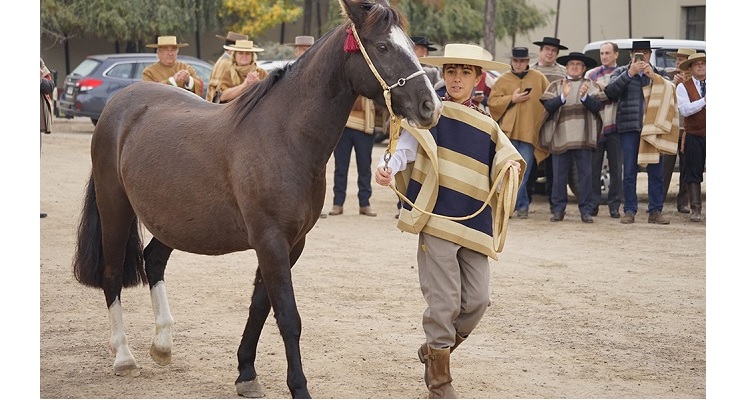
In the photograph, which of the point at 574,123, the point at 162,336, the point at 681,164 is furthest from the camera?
the point at 681,164

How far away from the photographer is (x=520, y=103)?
12.6 m

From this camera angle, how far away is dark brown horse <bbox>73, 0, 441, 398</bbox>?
5.05 m

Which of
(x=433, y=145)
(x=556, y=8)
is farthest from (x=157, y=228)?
(x=556, y=8)

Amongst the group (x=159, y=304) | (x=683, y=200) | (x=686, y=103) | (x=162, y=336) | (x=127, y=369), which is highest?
(x=686, y=103)

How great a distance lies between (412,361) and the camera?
20.3ft

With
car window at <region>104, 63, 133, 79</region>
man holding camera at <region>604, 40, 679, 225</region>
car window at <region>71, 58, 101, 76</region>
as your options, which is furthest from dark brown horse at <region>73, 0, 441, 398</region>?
car window at <region>71, 58, 101, 76</region>

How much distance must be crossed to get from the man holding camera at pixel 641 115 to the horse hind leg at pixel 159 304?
7263mm

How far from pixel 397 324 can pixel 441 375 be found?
190 cm

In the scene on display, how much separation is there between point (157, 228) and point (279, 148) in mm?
1049

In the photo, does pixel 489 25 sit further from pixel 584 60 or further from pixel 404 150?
pixel 404 150

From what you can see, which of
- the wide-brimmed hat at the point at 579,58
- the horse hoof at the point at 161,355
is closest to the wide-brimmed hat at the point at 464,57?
the horse hoof at the point at 161,355

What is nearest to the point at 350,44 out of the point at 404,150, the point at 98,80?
the point at 404,150

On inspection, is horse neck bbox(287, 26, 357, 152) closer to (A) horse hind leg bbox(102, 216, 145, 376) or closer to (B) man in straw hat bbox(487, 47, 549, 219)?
(A) horse hind leg bbox(102, 216, 145, 376)

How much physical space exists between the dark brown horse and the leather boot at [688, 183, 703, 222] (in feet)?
26.6
